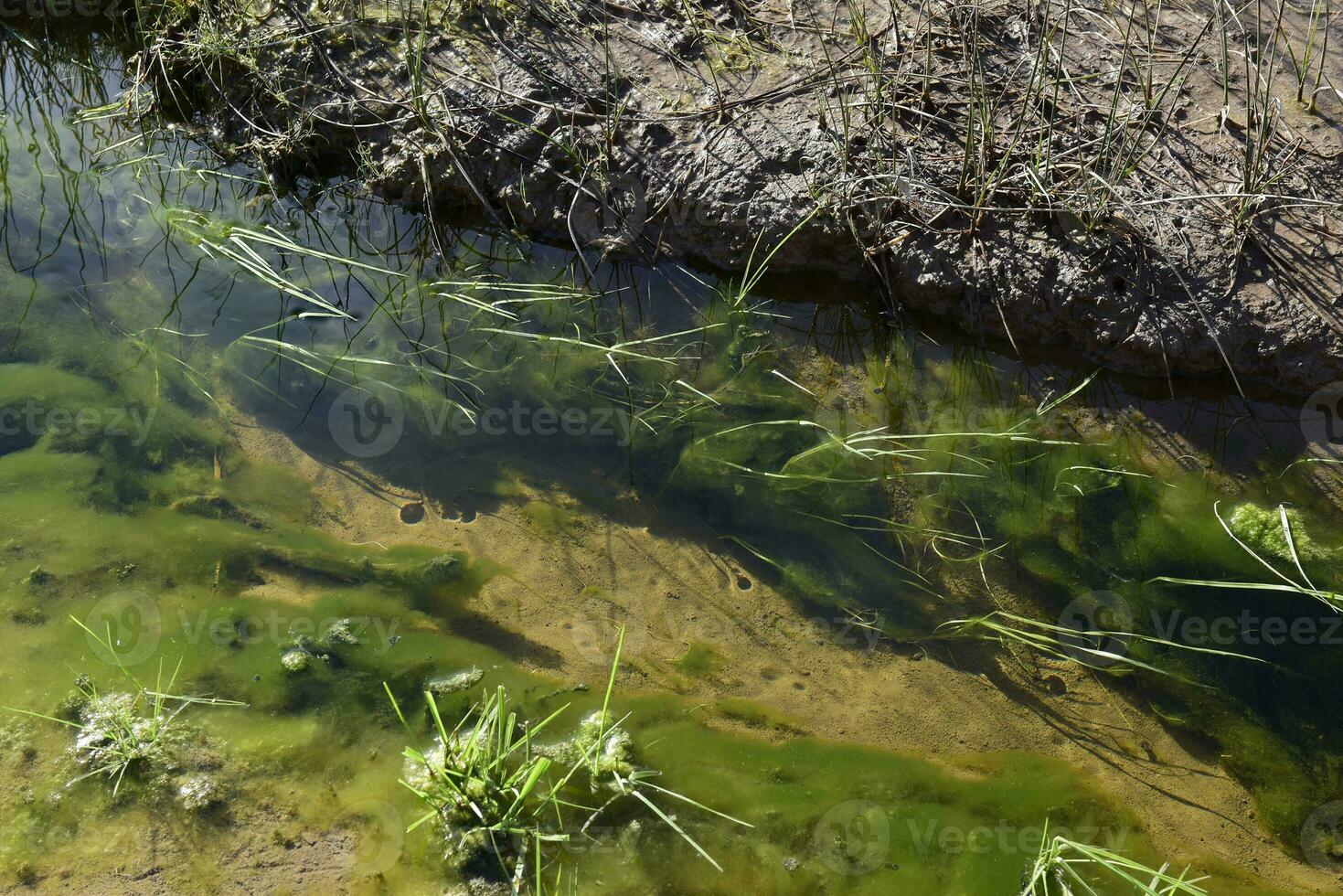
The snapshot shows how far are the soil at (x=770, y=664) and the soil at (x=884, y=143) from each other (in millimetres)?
987

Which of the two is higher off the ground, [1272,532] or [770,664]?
[1272,532]

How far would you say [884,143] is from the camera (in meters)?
2.70

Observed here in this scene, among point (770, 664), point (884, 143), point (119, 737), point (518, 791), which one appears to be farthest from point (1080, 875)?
point (119, 737)

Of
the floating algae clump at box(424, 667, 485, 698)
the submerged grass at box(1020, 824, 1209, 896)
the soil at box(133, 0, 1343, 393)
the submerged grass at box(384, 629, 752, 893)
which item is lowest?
the submerged grass at box(1020, 824, 1209, 896)

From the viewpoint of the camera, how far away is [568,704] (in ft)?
6.96

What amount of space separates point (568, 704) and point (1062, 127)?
2173 mm

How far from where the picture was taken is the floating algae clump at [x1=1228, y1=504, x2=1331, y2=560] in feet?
7.45

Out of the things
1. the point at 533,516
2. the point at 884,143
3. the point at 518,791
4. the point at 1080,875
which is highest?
the point at 884,143

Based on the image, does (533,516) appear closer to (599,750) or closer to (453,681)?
(453,681)

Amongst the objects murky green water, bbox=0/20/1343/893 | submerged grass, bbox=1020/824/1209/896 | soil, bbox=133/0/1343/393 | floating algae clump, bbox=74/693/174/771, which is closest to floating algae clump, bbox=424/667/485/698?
murky green water, bbox=0/20/1343/893

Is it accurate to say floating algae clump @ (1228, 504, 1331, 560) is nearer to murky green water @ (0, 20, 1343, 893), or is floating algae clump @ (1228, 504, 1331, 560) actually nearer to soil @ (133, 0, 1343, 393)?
murky green water @ (0, 20, 1343, 893)

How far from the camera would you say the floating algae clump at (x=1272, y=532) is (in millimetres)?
2270

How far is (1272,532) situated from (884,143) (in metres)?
1.48

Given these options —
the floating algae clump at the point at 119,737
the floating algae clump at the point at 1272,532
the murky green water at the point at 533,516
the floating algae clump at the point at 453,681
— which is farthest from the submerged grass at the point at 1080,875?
the floating algae clump at the point at 119,737
